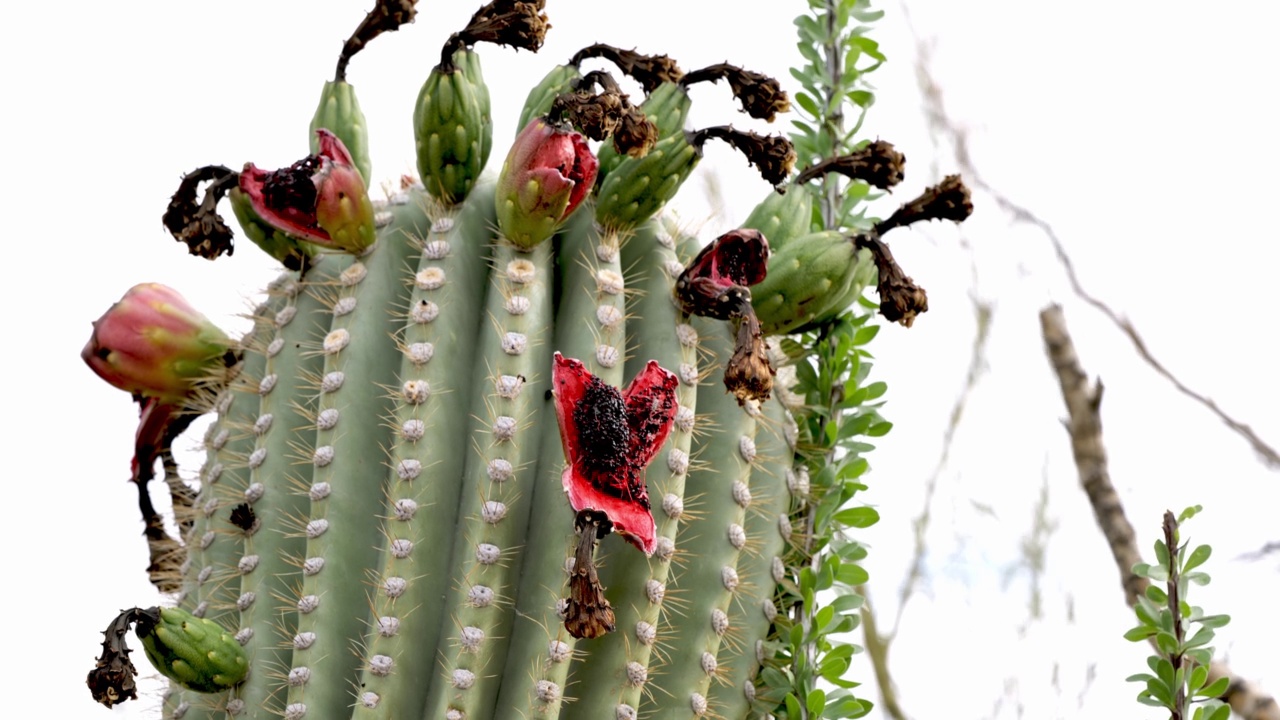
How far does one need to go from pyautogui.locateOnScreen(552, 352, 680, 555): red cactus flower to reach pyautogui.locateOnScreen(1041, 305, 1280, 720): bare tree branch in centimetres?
89

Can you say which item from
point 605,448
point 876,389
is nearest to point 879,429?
point 876,389

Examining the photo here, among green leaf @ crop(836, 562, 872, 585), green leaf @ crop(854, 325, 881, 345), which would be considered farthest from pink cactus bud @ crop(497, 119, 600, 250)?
green leaf @ crop(836, 562, 872, 585)

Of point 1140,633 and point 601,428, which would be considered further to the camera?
point 1140,633

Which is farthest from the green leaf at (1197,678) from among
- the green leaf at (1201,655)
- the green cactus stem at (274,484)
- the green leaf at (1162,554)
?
the green cactus stem at (274,484)

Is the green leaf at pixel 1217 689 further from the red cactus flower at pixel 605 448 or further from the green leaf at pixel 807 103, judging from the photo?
the green leaf at pixel 807 103

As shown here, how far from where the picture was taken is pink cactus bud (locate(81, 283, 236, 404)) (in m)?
1.61

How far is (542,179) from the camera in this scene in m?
1.40

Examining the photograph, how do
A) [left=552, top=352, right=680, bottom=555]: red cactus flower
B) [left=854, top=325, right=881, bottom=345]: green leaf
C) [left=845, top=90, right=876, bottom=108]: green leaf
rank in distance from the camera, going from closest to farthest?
[left=552, top=352, right=680, bottom=555]: red cactus flower, [left=854, top=325, right=881, bottom=345]: green leaf, [left=845, top=90, right=876, bottom=108]: green leaf

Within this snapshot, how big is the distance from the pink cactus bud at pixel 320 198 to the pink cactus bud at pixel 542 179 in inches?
7.1

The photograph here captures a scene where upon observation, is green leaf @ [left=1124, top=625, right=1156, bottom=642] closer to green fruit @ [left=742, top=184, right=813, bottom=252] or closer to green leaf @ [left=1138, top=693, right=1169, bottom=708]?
green leaf @ [left=1138, top=693, right=1169, bottom=708]

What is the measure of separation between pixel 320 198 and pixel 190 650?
0.52 metres

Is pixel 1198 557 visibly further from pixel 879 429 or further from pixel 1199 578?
pixel 879 429

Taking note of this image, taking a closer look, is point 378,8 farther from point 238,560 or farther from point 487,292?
point 238,560

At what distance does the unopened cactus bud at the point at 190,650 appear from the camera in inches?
51.2
